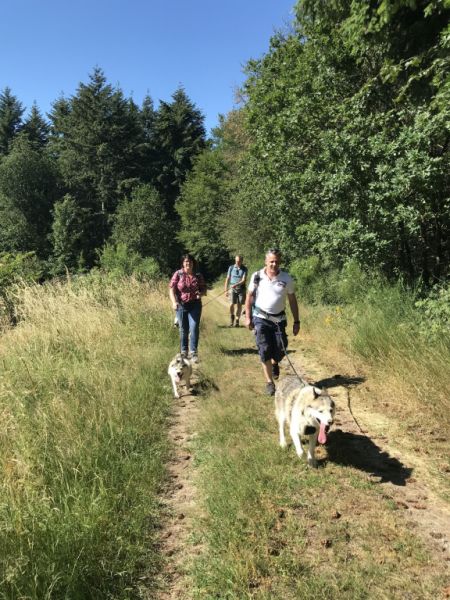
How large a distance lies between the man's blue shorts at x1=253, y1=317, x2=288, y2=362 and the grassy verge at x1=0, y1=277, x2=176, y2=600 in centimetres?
159

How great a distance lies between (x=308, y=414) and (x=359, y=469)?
28.4 inches

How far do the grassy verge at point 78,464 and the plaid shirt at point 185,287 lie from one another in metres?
1.17

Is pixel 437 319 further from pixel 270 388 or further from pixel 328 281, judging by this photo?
pixel 328 281

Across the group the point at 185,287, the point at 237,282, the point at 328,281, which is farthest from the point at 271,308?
the point at 328,281

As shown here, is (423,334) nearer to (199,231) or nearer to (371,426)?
(371,426)

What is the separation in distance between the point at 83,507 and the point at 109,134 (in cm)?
4690

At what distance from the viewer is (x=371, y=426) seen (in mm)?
4648

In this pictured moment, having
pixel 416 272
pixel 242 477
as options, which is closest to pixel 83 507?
pixel 242 477

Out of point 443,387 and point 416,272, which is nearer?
point 443,387

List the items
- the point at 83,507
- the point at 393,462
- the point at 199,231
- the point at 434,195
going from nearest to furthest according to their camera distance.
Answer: the point at 83,507 < the point at 393,462 < the point at 434,195 < the point at 199,231

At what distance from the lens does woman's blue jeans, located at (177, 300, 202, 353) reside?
7.38 m

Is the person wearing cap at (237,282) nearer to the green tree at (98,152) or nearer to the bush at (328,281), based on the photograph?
the bush at (328,281)

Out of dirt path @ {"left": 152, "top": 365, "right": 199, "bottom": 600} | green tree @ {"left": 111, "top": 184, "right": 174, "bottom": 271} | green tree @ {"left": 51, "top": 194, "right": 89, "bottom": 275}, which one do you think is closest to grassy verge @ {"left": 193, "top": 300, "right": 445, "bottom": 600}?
dirt path @ {"left": 152, "top": 365, "right": 199, "bottom": 600}

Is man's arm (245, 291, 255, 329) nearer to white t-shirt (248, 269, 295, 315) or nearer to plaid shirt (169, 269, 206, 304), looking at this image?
white t-shirt (248, 269, 295, 315)
